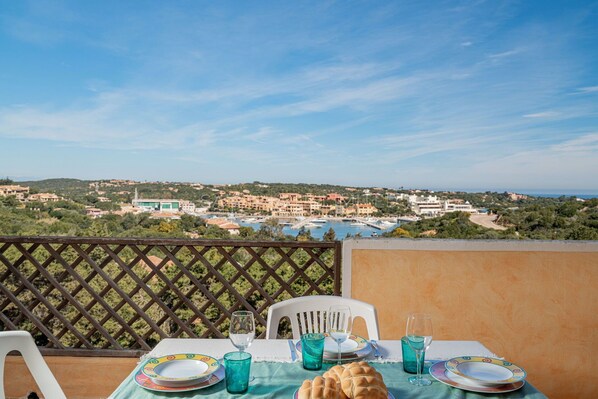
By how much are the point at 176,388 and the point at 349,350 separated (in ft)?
1.69

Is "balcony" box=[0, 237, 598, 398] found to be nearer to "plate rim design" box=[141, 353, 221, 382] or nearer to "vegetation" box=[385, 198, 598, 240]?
"vegetation" box=[385, 198, 598, 240]

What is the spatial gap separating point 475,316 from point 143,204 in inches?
111

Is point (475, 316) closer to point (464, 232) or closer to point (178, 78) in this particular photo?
point (464, 232)

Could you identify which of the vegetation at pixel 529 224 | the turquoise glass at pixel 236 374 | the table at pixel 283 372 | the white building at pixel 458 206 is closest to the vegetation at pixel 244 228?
the vegetation at pixel 529 224

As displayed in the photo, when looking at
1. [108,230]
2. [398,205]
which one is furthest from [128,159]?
[398,205]

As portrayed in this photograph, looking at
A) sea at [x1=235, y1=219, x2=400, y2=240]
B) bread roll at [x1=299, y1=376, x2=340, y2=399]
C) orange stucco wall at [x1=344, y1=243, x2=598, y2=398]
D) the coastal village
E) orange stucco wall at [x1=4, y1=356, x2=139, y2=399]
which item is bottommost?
orange stucco wall at [x1=4, y1=356, x2=139, y2=399]

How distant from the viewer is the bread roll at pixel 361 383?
984 mm

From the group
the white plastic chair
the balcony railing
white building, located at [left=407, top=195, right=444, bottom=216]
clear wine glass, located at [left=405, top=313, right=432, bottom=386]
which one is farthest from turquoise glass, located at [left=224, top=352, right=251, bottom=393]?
white building, located at [left=407, top=195, right=444, bottom=216]

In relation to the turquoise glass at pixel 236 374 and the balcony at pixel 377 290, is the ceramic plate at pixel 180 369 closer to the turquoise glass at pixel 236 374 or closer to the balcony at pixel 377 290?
the turquoise glass at pixel 236 374

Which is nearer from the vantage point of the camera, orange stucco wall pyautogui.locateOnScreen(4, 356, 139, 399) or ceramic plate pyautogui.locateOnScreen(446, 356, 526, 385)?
ceramic plate pyautogui.locateOnScreen(446, 356, 526, 385)

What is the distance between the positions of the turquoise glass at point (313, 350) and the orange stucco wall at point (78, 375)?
1.87 m

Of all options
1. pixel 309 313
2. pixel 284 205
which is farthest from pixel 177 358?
pixel 284 205

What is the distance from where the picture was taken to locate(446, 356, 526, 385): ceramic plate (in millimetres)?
1240

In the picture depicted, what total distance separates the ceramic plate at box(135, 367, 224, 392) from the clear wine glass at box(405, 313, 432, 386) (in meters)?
0.50
